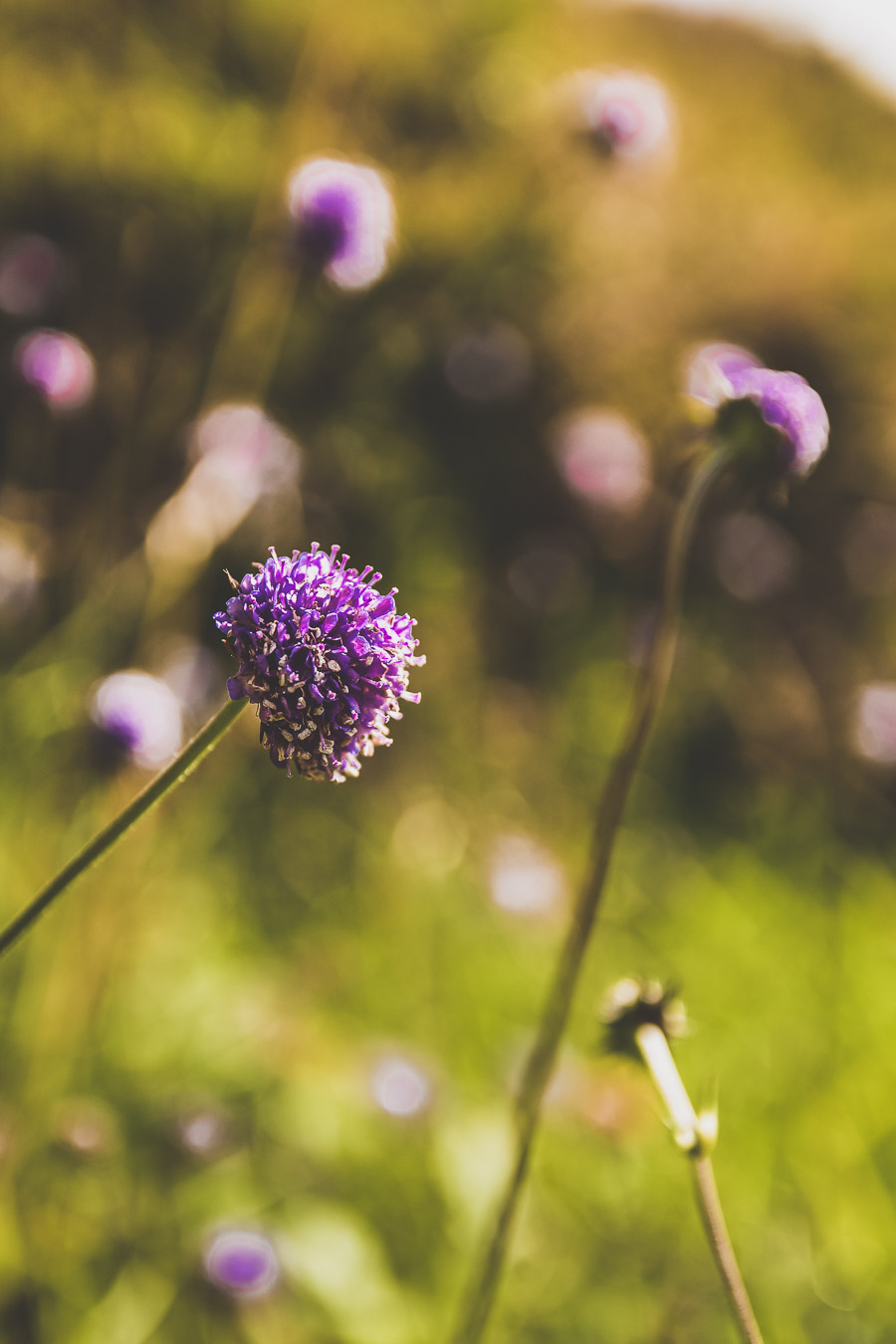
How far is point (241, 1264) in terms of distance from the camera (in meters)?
1.44

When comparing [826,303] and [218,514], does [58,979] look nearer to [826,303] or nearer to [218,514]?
[218,514]

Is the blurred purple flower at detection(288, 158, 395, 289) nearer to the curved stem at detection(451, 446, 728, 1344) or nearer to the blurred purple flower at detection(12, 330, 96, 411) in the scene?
the blurred purple flower at detection(12, 330, 96, 411)

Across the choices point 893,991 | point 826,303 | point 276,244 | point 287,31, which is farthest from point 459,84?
point 893,991

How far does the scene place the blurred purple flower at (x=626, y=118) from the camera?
2.25 metres

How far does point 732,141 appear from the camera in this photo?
670 cm

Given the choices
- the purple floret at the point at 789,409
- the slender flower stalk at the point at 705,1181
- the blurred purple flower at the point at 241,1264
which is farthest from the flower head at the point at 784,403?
the blurred purple flower at the point at 241,1264

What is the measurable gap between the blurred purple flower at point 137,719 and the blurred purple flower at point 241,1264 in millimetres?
643

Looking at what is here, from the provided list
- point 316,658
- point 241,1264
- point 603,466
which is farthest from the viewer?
point 603,466

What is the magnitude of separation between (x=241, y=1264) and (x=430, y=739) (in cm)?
192

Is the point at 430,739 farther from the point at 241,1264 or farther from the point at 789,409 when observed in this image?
the point at 789,409

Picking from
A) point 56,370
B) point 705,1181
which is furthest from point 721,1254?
point 56,370

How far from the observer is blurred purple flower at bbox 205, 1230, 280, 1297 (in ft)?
4.66

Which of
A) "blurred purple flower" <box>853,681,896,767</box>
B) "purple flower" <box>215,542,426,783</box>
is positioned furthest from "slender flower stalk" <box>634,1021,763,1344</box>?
"blurred purple flower" <box>853,681,896,767</box>

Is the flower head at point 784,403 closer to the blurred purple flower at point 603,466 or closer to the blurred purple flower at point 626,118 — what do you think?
the blurred purple flower at point 626,118
